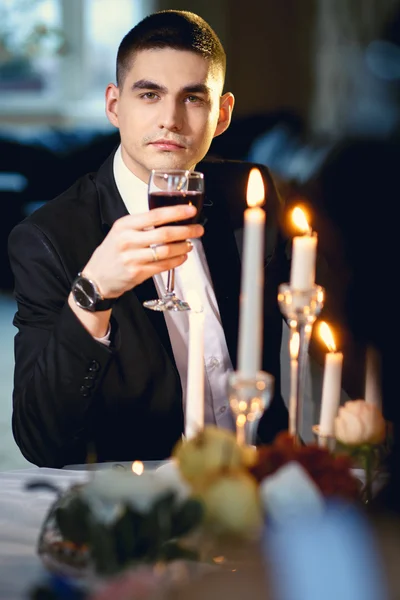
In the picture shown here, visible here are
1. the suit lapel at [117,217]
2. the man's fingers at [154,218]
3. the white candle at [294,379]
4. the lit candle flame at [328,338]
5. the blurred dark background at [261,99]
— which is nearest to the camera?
the white candle at [294,379]

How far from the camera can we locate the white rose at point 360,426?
1.01 meters

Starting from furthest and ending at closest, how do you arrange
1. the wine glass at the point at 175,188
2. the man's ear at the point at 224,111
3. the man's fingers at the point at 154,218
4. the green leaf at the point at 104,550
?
the man's ear at the point at 224,111 → the wine glass at the point at 175,188 → the man's fingers at the point at 154,218 → the green leaf at the point at 104,550

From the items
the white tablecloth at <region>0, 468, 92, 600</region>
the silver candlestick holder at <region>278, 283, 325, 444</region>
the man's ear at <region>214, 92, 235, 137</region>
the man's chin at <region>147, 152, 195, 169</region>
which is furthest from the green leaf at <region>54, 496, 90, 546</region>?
the man's ear at <region>214, 92, 235, 137</region>

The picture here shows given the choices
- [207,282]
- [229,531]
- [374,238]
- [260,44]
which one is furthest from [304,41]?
[229,531]

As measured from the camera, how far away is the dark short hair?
6.18 feet

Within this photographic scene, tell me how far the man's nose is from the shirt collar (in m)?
0.15

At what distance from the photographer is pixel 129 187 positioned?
1916 millimetres

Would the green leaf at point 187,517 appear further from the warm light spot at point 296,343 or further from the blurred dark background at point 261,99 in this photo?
the blurred dark background at point 261,99

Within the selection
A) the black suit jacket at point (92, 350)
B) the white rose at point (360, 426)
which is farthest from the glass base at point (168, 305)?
the white rose at point (360, 426)

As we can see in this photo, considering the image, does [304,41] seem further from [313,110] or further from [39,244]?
[39,244]

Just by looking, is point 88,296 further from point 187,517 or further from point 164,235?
point 187,517

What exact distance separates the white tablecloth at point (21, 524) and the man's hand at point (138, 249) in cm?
29

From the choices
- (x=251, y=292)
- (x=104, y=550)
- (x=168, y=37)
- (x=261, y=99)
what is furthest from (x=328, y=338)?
(x=261, y=99)

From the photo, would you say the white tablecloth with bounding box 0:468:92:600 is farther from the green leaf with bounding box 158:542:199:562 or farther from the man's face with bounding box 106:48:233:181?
the man's face with bounding box 106:48:233:181
